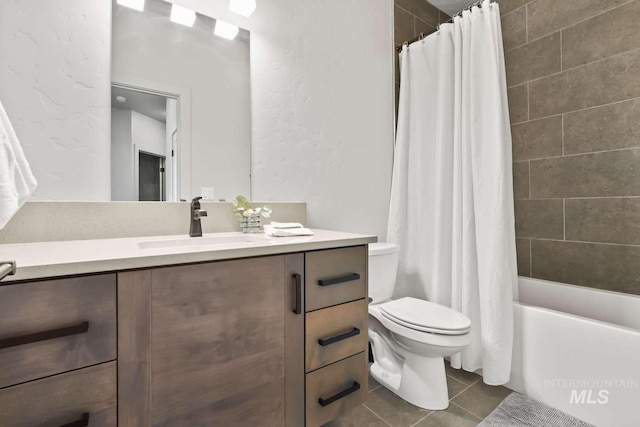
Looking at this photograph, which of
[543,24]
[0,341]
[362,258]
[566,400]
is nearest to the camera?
[0,341]

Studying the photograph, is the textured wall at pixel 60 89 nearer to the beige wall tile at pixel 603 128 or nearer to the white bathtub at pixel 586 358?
the white bathtub at pixel 586 358

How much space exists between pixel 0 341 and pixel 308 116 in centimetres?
158

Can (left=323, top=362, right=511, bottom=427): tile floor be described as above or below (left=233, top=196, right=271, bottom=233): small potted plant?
below

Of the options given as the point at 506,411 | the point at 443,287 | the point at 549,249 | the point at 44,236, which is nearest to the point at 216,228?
the point at 44,236

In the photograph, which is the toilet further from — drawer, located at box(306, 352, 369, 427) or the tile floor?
drawer, located at box(306, 352, 369, 427)

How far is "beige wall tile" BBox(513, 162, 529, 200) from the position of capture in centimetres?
220

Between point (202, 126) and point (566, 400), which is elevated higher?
point (202, 126)

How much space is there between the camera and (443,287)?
1.92 m

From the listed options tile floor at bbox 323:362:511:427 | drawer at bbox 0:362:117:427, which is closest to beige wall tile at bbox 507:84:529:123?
tile floor at bbox 323:362:511:427

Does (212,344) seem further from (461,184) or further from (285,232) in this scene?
(461,184)

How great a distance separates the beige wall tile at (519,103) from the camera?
7.16 ft

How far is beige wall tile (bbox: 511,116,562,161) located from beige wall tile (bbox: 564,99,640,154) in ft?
0.16

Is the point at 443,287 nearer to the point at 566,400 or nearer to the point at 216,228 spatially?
the point at 566,400

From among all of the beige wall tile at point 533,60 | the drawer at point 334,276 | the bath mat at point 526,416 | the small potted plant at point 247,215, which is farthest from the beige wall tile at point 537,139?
the small potted plant at point 247,215
